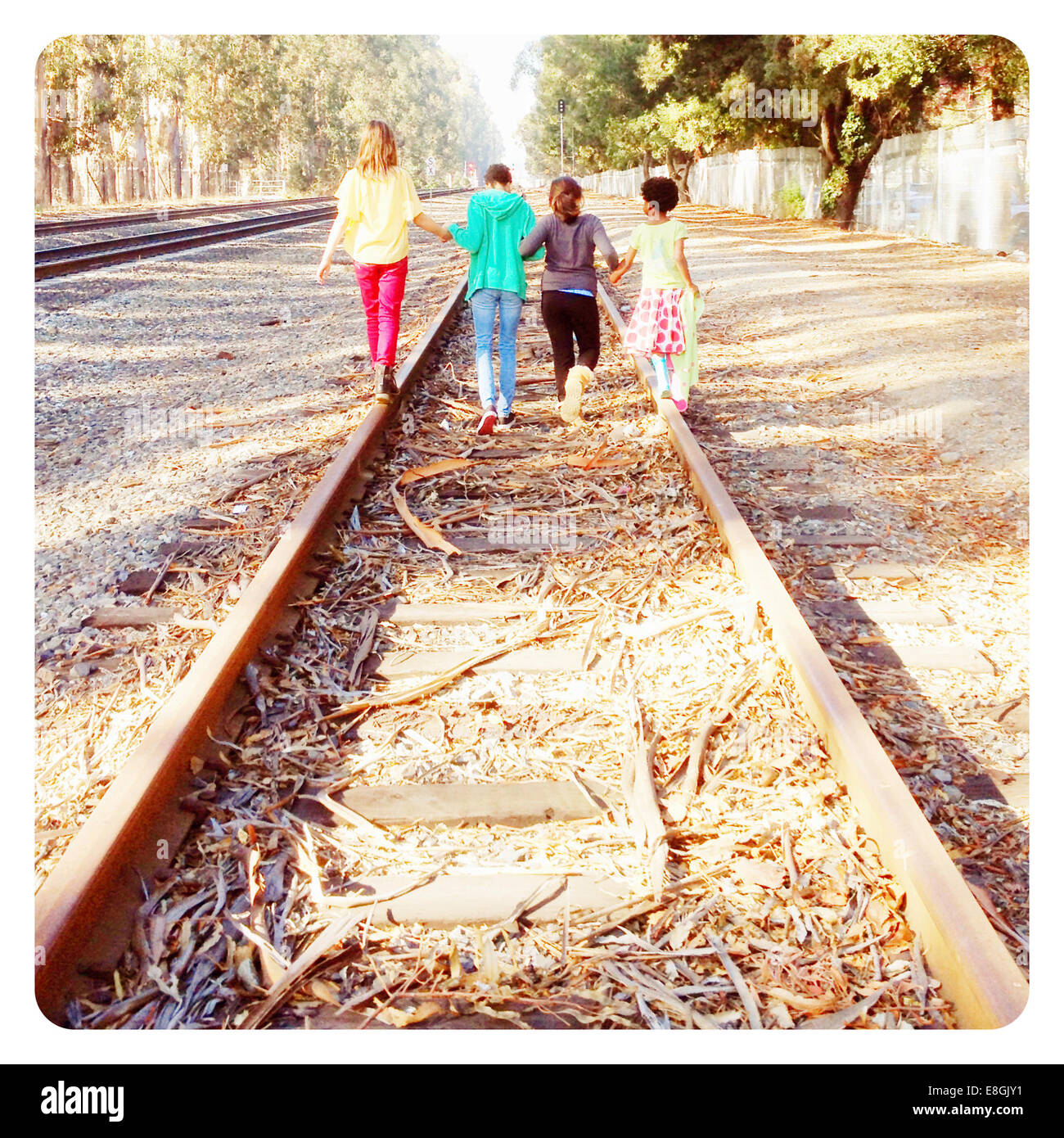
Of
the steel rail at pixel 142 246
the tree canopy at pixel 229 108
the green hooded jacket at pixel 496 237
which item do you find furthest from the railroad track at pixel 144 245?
the tree canopy at pixel 229 108

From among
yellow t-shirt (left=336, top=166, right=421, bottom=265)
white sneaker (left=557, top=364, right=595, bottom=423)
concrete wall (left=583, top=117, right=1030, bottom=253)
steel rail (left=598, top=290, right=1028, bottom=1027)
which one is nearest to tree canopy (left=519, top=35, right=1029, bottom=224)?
concrete wall (left=583, top=117, right=1030, bottom=253)

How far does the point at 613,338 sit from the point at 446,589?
693 cm

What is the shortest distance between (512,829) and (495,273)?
14.9ft

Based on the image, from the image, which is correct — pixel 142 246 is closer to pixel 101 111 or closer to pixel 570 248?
pixel 570 248

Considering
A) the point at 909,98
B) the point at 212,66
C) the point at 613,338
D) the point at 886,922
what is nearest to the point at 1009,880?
the point at 886,922

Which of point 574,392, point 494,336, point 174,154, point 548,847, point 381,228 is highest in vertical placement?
point 174,154

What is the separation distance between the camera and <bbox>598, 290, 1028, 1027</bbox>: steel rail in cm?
205

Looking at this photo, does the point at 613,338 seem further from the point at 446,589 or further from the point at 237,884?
the point at 237,884

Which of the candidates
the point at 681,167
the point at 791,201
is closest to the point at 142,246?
the point at 791,201

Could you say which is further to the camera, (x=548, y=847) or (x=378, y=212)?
(x=378, y=212)

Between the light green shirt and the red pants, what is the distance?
5.04 ft

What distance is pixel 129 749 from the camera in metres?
3.17

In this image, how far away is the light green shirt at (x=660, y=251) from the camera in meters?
6.50

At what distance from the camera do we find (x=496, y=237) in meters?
6.55
